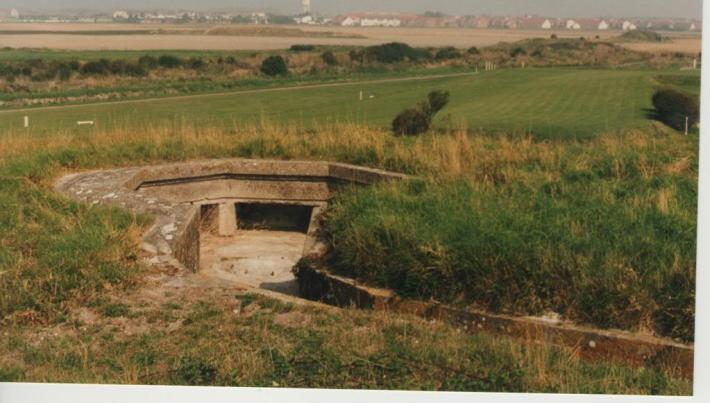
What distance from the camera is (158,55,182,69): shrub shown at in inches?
566

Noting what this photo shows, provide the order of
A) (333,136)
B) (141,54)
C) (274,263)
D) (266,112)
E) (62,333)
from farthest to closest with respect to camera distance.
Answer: (141,54) → (266,112) → (333,136) → (274,263) → (62,333)

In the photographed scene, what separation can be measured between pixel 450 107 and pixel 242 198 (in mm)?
3248

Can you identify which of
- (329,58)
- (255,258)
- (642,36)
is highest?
(642,36)

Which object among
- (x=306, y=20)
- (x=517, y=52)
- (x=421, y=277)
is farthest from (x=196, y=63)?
(x=421, y=277)

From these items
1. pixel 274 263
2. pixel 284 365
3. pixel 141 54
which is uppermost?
pixel 141 54

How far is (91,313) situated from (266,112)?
744 centimetres

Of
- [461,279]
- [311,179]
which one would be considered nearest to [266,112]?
[311,179]

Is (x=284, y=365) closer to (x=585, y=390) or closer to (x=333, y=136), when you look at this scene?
(x=585, y=390)

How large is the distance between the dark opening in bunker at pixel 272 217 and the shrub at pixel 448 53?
8.35 feet

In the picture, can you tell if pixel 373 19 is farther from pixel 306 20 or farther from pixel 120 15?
pixel 120 15

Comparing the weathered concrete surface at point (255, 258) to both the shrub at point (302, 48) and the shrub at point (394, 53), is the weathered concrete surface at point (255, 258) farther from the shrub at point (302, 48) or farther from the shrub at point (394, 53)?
the shrub at point (394, 53)

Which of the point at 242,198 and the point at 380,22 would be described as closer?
the point at 380,22

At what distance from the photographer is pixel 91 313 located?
5.97 meters

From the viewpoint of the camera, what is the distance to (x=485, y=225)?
23.4 ft
